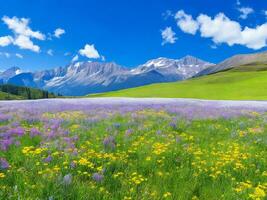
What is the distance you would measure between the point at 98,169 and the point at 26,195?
77.1 inches

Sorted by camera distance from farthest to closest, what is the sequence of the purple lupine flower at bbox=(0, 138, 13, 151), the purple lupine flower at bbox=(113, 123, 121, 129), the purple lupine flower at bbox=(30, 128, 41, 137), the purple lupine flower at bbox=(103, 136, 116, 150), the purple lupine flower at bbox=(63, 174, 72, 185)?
the purple lupine flower at bbox=(113, 123, 121, 129) → the purple lupine flower at bbox=(30, 128, 41, 137) → the purple lupine flower at bbox=(103, 136, 116, 150) → the purple lupine flower at bbox=(0, 138, 13, 151) → the purple lupine flower at bbox=(63, 174, 72, 185)

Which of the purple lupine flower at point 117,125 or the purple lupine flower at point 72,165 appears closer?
the purple lupine flower at point 72,165

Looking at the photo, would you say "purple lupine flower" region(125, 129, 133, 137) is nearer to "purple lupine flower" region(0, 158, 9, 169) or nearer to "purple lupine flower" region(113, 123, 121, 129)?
"purple lupine flower" region(113, 123, 121, 129)

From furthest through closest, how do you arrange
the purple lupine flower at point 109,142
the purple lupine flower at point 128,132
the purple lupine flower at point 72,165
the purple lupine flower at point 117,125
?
the purple lupine flower at point 117,125 < the purple lupine flower at point 128,132 < the purple lupine flower at point 109,142 < the purple lupine flower at point 72,165

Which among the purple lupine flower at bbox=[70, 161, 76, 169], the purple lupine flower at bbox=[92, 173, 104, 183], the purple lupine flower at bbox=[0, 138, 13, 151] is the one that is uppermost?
the purple lupine flower at bbox=[0, 138, 13, 151]

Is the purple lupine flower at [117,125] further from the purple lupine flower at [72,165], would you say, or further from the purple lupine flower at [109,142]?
the purple lupine flower at [72,165]

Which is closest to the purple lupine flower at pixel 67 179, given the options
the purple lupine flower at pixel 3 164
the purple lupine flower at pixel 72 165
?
the purple lupine flower at pixel 72 165

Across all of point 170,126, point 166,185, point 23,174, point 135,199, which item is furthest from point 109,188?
point 170,126

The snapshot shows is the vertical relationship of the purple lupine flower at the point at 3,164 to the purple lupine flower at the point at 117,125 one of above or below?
below

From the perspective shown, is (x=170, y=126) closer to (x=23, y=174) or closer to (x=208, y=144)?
(x=208, y=144)

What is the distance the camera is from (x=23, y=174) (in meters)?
6.65

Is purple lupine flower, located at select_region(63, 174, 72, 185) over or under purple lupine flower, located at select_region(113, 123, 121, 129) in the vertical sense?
under

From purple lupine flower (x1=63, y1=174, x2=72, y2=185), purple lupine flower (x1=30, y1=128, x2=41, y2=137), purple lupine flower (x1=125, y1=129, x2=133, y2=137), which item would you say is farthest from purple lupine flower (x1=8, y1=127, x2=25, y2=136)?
purple lupine flower (x1=63, y1=174, x2=72, y2=185)

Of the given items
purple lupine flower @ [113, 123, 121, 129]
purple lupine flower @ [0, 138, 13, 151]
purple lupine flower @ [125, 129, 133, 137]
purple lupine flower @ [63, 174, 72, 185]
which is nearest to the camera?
purple lupine flower @ [63, 174, 72, 185]
